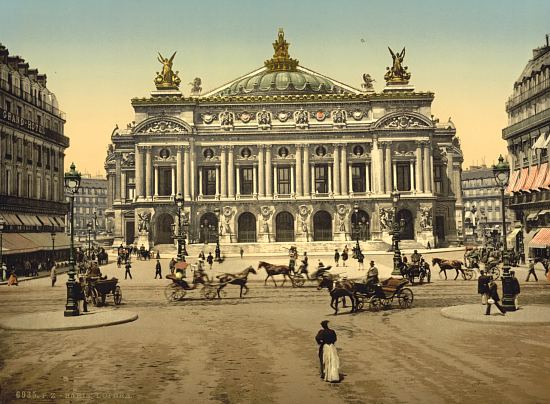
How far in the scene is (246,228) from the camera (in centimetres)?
8375

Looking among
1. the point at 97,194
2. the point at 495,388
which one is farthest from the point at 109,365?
the point at 97,194

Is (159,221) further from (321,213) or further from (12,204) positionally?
(12,204)

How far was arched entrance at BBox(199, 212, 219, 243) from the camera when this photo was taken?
3258 inches

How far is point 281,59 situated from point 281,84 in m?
6.68

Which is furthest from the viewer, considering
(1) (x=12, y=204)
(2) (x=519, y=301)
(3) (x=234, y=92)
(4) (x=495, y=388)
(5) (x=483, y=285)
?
(3) (x=234, y=92)

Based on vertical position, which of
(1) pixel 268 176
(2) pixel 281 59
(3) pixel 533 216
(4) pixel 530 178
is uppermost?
(2) pixel 281 59

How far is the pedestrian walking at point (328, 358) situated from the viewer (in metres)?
13.6

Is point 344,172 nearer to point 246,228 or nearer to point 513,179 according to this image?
point 246,228

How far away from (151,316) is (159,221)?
59.6 meters

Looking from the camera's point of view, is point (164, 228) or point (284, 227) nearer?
point (164, 228)

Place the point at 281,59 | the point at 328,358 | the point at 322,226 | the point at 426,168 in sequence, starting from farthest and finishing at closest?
the point at 281,59
the point at 322,226
the point at 426,168
the point at 328,358

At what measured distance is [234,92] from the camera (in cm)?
10075

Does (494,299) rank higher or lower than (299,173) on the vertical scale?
lower

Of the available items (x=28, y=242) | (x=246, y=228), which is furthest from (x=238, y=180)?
(x=28, y=242)
